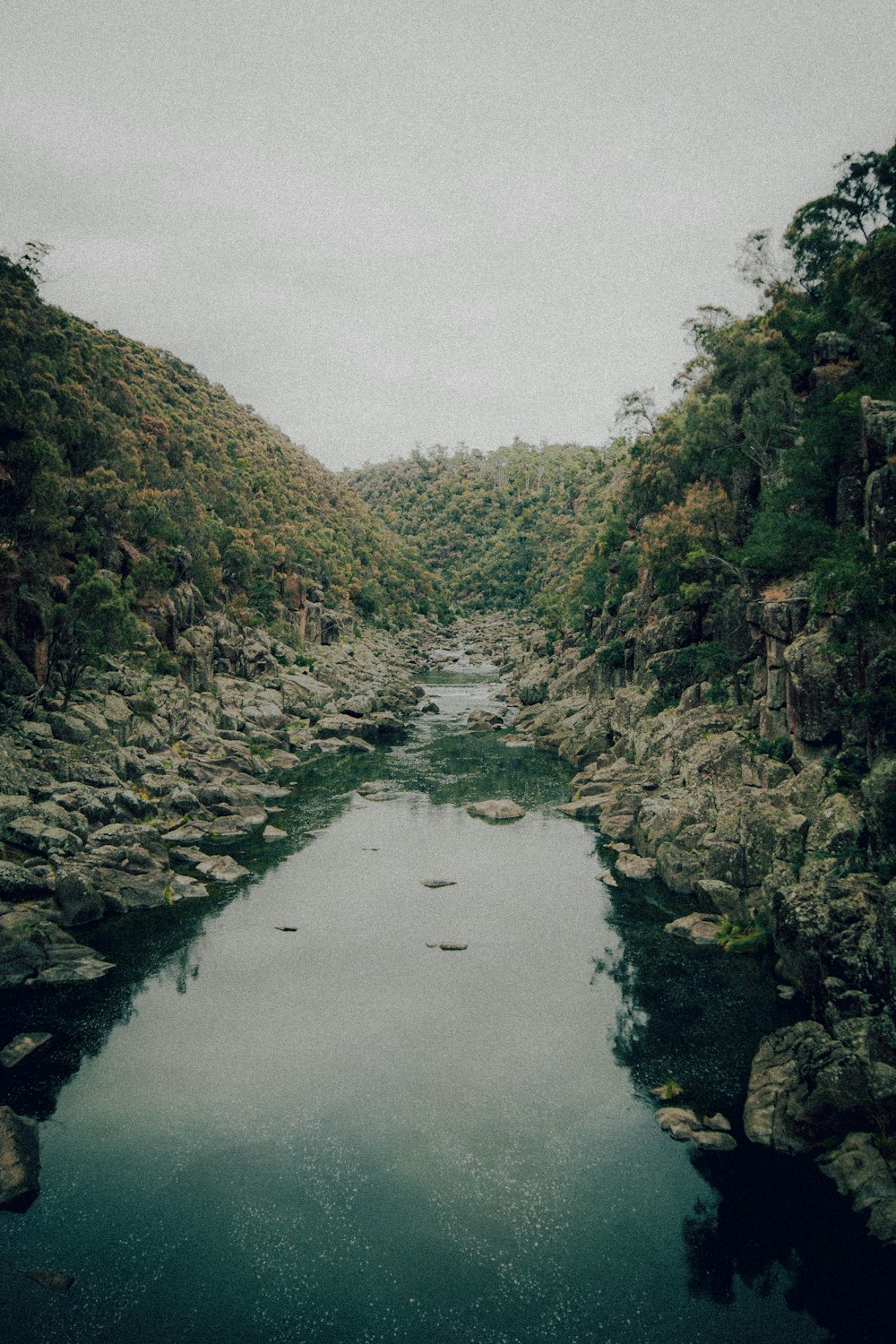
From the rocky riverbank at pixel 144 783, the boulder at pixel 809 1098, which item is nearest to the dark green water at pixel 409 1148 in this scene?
the boulder at pixel 809 1098

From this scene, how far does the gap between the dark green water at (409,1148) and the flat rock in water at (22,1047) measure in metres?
0.36

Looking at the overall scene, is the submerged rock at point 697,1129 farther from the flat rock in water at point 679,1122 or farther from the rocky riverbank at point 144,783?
the rocky riverbank at point 144,783

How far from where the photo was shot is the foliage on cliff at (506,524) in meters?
147

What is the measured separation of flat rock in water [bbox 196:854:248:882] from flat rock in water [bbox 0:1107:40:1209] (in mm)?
14310

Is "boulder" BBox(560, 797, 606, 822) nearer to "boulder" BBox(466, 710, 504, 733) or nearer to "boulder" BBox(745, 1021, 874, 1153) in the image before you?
"boulder" BBox(466, 710, 504, 733)

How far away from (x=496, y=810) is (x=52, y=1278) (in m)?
28.4

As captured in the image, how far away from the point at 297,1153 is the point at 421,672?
79384mm

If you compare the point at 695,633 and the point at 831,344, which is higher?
the point at 831,344

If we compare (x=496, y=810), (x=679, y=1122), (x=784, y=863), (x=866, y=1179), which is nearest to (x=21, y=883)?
(x=679, y=1122)

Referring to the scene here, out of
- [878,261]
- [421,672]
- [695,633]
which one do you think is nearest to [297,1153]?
[695,633]

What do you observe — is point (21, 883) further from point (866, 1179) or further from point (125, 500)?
point (125, 500)

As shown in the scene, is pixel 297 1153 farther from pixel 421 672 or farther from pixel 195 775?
pixel 421 672

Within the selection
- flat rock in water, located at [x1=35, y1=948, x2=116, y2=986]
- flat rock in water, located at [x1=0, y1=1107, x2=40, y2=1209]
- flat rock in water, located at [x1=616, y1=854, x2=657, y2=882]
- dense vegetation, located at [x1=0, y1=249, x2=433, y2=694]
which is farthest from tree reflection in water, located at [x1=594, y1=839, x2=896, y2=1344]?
dense vegetation, located at [x1=0, y1=249, x2=433, y2=694]

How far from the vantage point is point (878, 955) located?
1777 cm
